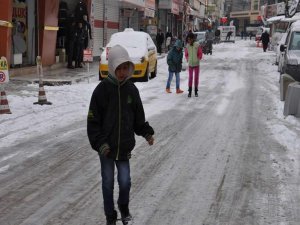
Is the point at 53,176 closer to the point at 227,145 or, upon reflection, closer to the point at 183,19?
the point at 227,145

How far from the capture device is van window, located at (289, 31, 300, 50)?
609 inches

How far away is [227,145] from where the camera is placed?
26.1 ft

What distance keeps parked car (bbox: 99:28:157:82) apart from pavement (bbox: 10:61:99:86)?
1.00 m

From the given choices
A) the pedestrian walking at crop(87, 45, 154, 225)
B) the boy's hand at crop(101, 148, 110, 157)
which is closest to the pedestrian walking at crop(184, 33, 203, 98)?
the pedestrian walking at crop(87, 45, 154, 225)

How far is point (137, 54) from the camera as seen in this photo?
1730cm

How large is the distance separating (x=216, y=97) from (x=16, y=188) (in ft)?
29.2

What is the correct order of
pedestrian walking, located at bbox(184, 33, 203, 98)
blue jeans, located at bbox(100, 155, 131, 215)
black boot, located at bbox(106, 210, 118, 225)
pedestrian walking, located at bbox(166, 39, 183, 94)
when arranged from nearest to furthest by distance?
blue jeans, located at bbox(100, 155, 131, 215) < black boot, located at bbox(106, 210, 118, 225) < pedestrian walking, located at bbox(184, 33, 203, 98) < pedestrian walking, located at bbox(166, 39, 183, 94)

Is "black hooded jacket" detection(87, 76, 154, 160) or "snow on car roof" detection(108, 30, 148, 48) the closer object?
"black hooded jacket" detection(87, 76, 154, 160)

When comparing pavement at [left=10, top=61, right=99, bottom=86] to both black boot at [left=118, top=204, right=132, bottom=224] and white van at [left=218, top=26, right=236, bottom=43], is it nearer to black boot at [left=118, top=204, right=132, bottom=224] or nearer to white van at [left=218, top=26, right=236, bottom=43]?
black boot at [left=118, top=204, right=132, bottom=224]

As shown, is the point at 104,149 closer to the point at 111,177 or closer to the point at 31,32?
the point at 111,177

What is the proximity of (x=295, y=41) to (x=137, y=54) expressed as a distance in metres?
5.42

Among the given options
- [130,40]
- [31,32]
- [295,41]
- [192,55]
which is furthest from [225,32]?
[192,55]

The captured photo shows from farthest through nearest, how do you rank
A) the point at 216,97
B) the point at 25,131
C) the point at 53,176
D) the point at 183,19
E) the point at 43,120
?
the point at 183,19
the point at 216,97
the point at 43,120
the point at 25,131
the point at 53,176

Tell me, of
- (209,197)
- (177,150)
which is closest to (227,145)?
(177,150)
